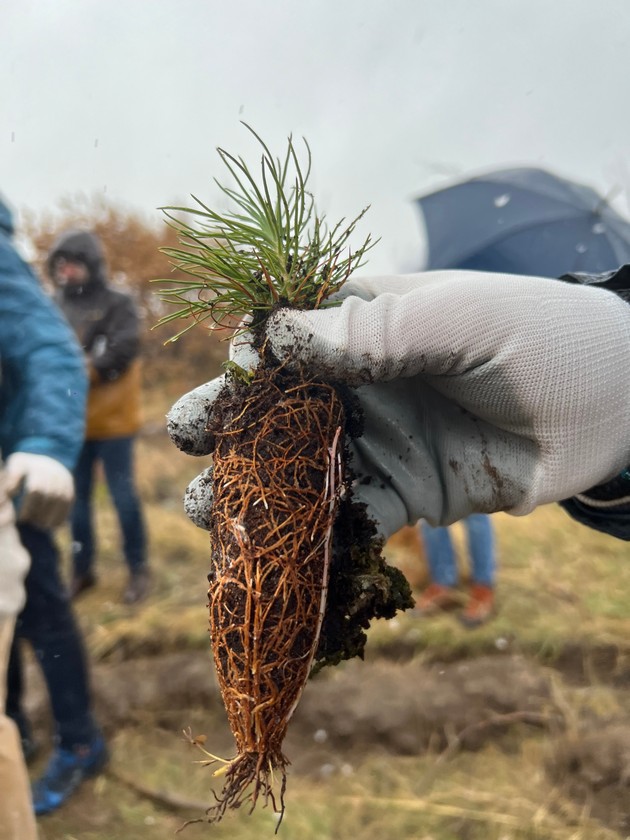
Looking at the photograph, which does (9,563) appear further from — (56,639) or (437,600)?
(437,600)

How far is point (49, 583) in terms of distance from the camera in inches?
87.4

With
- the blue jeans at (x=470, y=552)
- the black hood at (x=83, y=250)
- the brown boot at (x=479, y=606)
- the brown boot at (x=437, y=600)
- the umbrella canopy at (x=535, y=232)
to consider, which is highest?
the umbrella canopy at (x=535, y=232)

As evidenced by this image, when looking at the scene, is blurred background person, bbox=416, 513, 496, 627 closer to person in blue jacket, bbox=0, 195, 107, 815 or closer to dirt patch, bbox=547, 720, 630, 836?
dirt patch, bbox=547, 720, 630, 836

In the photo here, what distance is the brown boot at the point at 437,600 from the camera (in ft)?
10.6

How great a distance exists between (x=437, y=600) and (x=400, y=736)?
852mm

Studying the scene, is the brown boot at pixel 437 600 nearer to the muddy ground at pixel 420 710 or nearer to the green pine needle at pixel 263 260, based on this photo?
the muddy ground at pixel 420 710

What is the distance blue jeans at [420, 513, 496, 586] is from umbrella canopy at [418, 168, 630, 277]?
1.29 meters

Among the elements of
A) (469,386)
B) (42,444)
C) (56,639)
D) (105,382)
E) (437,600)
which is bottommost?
(437,600)

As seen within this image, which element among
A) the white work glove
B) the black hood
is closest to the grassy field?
the white work glove

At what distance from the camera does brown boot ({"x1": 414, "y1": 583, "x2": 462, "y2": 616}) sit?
3.23m

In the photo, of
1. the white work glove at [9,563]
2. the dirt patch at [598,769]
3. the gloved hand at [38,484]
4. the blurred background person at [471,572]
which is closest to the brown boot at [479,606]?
the blurred background person at [471,572]

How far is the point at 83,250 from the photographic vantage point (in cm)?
295

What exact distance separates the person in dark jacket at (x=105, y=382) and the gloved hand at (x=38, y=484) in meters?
1.14

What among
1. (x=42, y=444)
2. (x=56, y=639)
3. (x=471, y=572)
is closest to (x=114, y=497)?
(x=56, y=639)
